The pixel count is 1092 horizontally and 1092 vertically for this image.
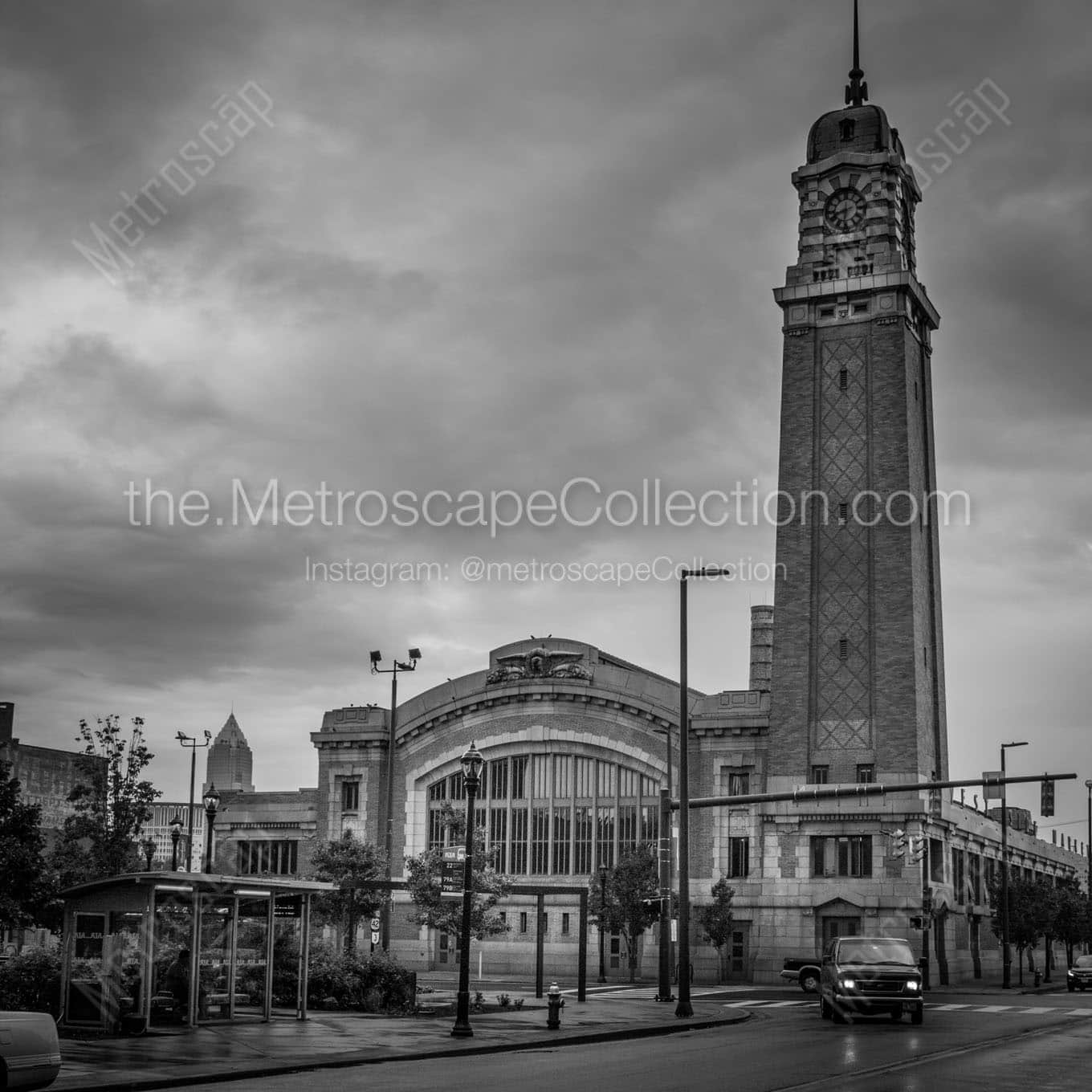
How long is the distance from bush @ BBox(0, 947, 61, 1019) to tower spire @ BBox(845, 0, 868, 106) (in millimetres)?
63198

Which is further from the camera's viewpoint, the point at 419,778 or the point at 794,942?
the point at 419,778

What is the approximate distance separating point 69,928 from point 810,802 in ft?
142

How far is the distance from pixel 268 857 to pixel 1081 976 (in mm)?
42489

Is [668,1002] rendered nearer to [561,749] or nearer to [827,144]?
[561,749]

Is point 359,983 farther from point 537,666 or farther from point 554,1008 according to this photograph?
point 537,666

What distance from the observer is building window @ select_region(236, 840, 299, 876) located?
80.4 metres

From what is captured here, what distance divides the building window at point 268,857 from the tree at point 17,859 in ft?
163

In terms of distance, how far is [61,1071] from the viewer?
21.2 m

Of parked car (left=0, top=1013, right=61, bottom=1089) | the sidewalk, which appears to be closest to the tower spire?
the sidewalk

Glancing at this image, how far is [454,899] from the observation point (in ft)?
178

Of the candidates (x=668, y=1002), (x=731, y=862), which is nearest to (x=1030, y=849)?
(x=731, y=862)

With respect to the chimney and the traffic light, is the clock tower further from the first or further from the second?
the traffic light

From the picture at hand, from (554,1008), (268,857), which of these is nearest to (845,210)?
(268,857)

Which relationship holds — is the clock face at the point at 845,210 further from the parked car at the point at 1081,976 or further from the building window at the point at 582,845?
the parked car at the point at 1081,976
